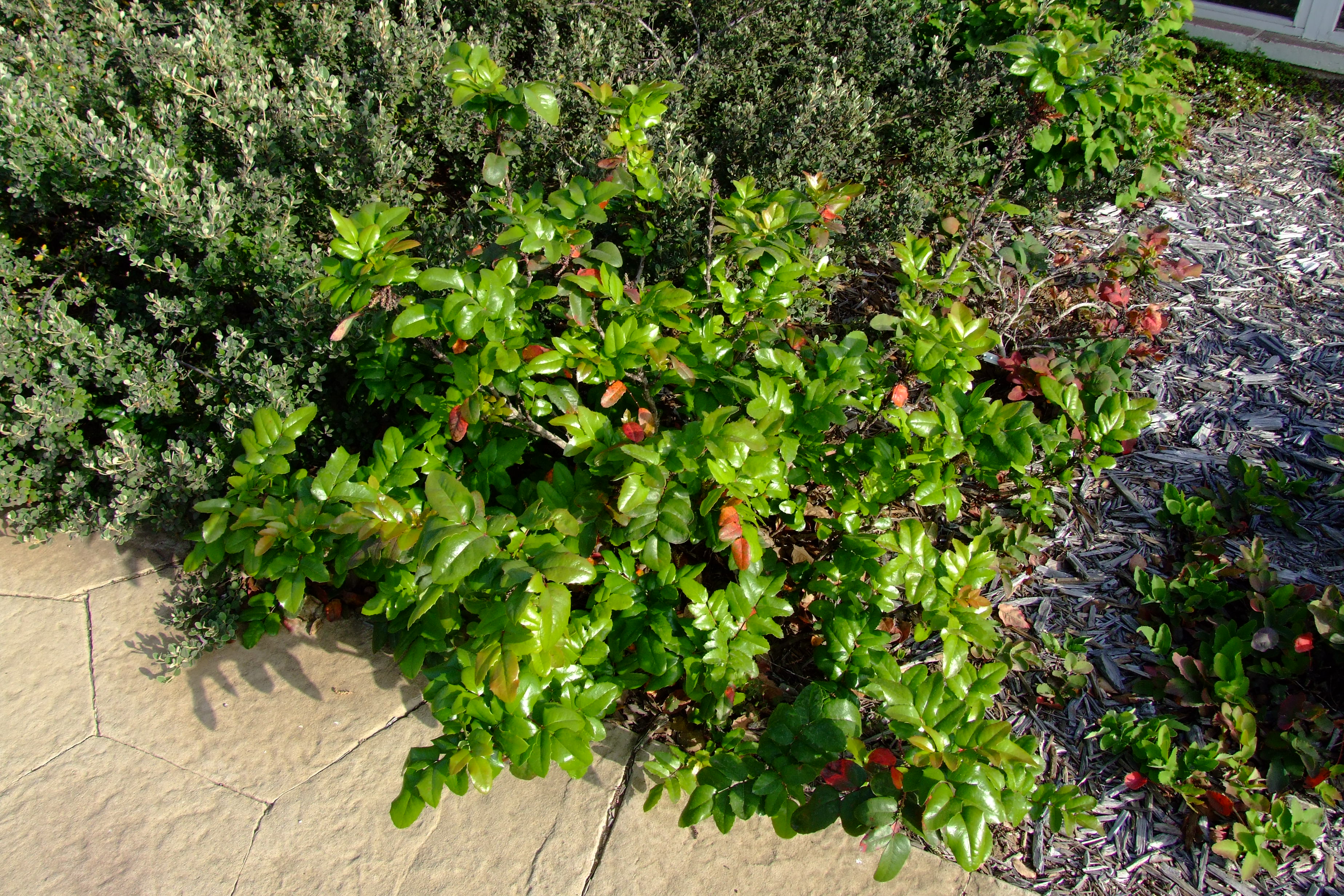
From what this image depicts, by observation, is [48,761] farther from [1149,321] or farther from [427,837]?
[1149,321]

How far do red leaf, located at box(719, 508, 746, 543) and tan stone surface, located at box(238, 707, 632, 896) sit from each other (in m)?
0.90

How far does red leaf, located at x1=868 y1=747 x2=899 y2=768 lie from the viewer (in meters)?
1.84

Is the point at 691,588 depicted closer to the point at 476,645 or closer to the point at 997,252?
the point at 476,645

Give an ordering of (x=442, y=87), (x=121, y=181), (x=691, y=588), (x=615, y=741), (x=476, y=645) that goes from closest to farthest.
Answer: (x=476, y=645) < (x=691, y=588) < (x=615, y=741) < (x=121, y=181) < (x=442, y=87)

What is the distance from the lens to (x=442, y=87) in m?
3.61

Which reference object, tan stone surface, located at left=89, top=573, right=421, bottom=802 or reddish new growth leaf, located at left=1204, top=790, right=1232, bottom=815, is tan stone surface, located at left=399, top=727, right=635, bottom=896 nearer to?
tan stone surface, located at left=89, top=573, right=421, bottom=802

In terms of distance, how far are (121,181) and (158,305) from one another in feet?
1.90

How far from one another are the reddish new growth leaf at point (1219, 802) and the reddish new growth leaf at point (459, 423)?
7.22ft

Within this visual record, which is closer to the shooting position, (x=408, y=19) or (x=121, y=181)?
(x=121, y=181)

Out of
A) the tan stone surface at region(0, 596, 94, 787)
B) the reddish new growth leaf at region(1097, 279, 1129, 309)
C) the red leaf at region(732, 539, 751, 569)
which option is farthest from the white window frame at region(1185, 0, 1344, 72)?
the tan stone surface at region(0, 596, 94, 787)

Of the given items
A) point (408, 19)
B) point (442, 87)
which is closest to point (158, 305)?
point (442, 87)

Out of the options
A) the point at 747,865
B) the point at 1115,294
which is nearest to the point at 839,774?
the point at 747,865

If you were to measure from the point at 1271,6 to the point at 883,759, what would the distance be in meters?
6.62

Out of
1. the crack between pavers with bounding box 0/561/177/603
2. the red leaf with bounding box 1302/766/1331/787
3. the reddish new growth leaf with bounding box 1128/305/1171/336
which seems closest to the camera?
the red leaf with bounding box 1302/766/1331/787
